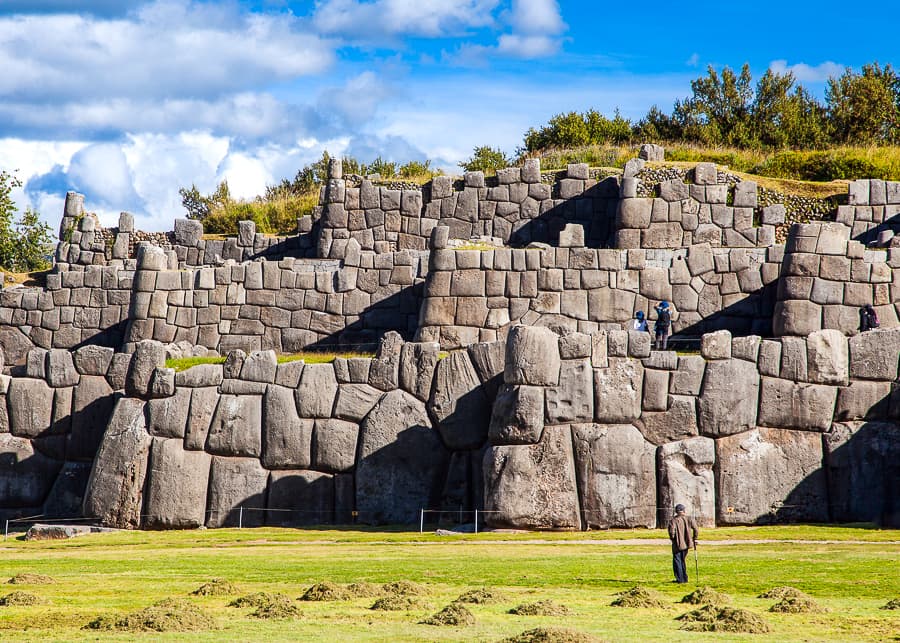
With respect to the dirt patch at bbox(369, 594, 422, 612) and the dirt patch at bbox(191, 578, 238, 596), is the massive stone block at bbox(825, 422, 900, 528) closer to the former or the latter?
the dirt patch at bbox(369, 594, 422, 612)

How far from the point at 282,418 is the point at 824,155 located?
84.0 ft

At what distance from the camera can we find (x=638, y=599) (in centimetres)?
1666

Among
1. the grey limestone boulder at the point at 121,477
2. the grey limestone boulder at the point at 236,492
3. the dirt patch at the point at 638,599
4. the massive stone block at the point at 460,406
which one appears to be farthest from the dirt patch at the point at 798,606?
the grey limestone boulder at the point at 121,477

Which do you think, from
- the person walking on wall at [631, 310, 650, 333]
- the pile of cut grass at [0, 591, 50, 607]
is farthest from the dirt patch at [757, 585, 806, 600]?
the person walking on wall at [631, 310, 650, 333]

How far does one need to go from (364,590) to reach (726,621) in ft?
14.6

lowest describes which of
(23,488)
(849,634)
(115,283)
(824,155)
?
(849,634)

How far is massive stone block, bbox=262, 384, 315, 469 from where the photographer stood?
26.9 meters

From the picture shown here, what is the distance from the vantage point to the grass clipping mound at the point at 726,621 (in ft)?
49.4

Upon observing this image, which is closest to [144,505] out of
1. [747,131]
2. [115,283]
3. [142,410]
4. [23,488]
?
[142,410]

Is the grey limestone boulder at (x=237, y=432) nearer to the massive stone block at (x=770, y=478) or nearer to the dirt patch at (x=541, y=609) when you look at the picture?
the massive stone block at (x=770, y=478)

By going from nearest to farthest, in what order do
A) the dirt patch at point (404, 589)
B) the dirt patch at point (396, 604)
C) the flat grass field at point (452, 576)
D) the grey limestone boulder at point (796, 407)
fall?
the flat grass field at point (452, 576) → the dirt patch at point (396, 604) → the dirt patch at point (404, 589) → the grey limestone boulder at point (796, 407)

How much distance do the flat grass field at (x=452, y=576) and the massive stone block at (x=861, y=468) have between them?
125cm

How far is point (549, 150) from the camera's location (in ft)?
179

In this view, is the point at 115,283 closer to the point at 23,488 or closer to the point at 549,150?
the point at 23,488
